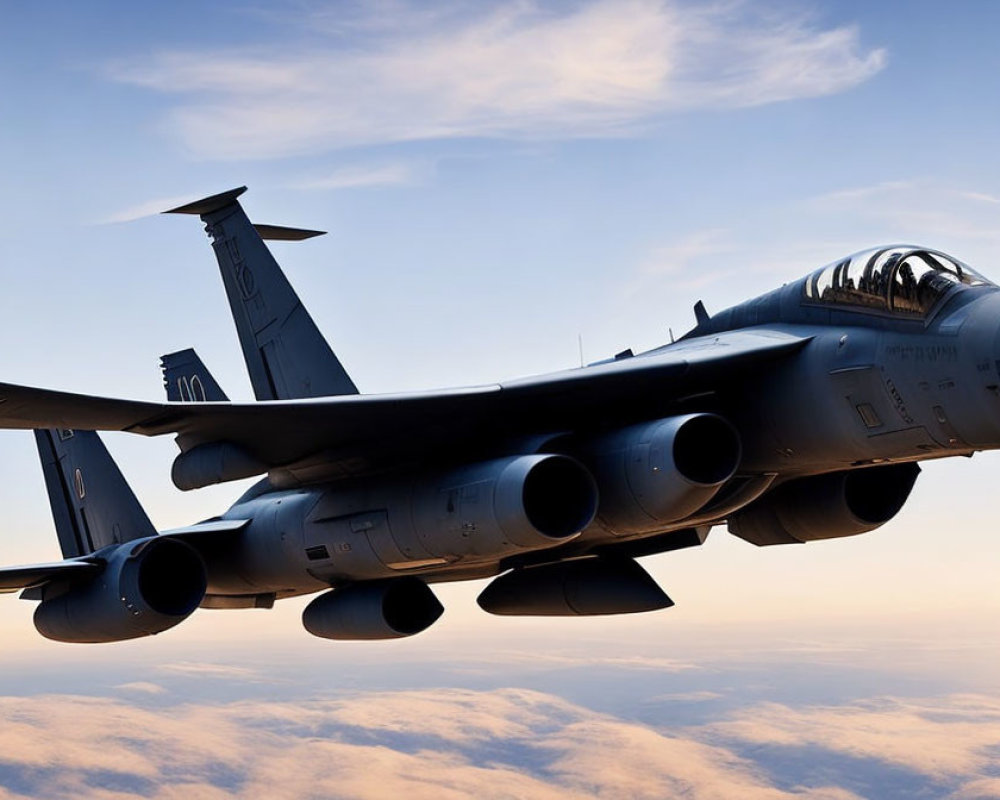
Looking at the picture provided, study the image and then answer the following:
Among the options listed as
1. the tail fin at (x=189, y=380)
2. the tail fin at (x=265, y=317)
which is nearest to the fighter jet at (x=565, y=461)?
the tail fin at (x=189, y=380)

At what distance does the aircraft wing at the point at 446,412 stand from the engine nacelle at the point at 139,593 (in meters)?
1.73

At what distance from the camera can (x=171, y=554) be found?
13.9 metres

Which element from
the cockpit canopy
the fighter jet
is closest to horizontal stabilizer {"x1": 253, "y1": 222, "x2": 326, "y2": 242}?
the fighter jet

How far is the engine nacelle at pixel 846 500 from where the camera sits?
13461 millimetres

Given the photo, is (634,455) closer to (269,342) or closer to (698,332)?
(698,332)

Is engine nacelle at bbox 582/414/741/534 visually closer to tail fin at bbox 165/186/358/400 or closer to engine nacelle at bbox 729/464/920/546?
engine nacelle at bbox 729/464/920/546

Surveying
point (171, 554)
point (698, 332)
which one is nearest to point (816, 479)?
point (698, 332)

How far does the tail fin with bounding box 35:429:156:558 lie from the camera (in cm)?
1574

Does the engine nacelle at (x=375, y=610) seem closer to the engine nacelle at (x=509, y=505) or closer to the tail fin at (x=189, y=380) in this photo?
the engine nacelle at (x=509, y=505)

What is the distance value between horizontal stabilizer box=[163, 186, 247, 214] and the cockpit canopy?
9.11 metres

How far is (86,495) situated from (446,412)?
19.8 feet

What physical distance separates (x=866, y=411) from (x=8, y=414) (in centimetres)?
666

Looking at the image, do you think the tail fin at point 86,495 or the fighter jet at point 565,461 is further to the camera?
the tail fin at point 86,495

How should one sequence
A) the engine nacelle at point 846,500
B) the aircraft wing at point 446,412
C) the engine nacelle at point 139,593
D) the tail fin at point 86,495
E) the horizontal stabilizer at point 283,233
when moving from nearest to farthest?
the aircraft wing at point 446,412 → the engine nacelle at point 846,500 → the engine nacelle at point 139,593 → the tail fin at point 86,495 → the horizontal stabilizer at point 283,233
